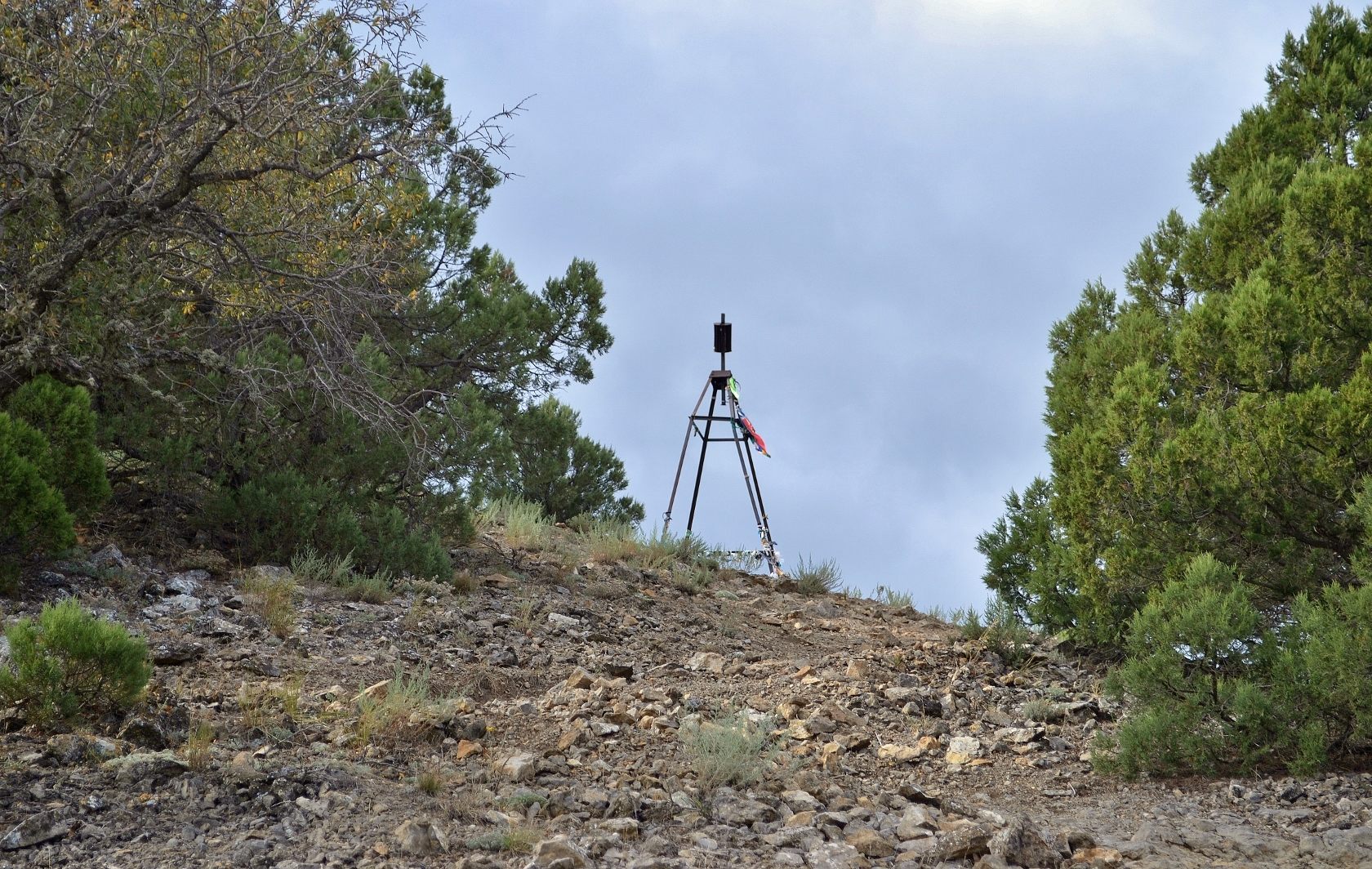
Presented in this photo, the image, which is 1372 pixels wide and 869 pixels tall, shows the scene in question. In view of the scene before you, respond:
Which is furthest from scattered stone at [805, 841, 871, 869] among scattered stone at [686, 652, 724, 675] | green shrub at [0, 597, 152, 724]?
green shrub at [0, 597, 152, 724]

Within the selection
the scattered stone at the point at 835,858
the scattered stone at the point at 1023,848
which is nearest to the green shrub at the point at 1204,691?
the scattered stone at the point at 1023,848

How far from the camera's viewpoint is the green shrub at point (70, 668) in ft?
16.8

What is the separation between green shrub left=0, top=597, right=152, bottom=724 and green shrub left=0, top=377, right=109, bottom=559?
2.27 m

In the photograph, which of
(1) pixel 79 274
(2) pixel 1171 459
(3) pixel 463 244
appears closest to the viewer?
(2) pixel 1171 459

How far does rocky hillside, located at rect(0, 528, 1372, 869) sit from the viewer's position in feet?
13.8

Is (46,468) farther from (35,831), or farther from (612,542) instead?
(612,542)

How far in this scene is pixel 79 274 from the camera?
8.37 metres

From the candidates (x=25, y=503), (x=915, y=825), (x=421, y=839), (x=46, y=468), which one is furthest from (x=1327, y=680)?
(x=46, y=468)

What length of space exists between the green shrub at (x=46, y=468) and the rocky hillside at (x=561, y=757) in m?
0.42

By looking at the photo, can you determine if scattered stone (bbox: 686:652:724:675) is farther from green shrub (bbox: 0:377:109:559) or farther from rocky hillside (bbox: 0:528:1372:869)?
green shrub (bbox: 0:377:109:559)

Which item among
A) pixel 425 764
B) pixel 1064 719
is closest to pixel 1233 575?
pixel 1064 719

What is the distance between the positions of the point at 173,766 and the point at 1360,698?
17.7ft

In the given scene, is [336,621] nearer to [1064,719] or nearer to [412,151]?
[412,151]

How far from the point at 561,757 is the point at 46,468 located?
15.0 feet
